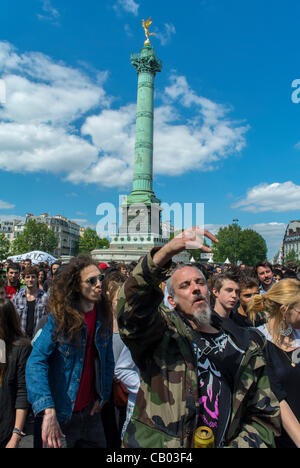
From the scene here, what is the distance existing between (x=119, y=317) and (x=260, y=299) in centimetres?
168

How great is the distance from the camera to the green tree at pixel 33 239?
6181 centimetres

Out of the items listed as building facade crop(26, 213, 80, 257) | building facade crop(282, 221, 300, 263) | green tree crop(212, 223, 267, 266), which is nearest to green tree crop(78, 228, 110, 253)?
building facade crop(26, 213, 80, 257)

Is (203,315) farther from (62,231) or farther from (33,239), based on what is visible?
(62,231)

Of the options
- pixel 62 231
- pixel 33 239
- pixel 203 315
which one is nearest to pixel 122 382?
pixel 203 315

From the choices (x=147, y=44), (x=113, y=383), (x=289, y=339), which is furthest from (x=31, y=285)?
(x=147, y=44)

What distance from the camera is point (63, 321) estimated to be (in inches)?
87.5

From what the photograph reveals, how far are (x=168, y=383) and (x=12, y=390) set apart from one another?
1219mm

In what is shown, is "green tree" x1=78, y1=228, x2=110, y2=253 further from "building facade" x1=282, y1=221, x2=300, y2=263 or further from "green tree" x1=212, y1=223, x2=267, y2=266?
"building facade" x1=282, y1=221, x2=300, y2=263

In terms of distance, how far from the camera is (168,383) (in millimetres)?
1608

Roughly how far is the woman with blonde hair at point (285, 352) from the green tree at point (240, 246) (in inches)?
2370

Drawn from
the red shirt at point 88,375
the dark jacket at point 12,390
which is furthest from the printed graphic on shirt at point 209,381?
the dark jacket at point 12,390

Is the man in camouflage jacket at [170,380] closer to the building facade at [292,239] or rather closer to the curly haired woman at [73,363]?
the curly haired woman at [73,363]

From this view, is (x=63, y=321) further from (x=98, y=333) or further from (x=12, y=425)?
(x=12, y=425)

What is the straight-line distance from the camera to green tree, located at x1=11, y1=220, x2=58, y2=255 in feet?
203
